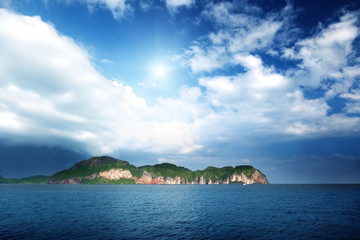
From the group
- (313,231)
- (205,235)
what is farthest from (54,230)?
(313,231)

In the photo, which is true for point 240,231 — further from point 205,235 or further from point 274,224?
point 274,224

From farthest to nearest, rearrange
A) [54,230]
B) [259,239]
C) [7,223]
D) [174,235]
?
[7,223]
[54,230]
[174,235]
[259,239]

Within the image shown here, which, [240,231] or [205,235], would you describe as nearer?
[205,235]

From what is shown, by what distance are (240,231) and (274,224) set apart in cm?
1347

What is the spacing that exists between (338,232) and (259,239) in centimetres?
2138

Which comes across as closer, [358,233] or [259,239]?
[259,239]

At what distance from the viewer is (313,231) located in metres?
45.2

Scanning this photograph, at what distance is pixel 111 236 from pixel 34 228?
21.2 meters

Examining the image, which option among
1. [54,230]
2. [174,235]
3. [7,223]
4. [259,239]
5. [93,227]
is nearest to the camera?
[259,239]

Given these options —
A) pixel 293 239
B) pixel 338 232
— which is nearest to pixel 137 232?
pixel 293 239

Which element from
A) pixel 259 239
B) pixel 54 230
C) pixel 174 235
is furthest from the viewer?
pixel 54 230

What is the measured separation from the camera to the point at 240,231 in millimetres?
44688

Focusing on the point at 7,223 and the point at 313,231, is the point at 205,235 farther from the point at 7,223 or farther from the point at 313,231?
the point at 7,223

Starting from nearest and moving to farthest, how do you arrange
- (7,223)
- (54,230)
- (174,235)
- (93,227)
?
(174,235) → (54,230) → (93,227) → (7,223)
